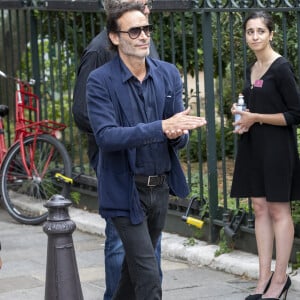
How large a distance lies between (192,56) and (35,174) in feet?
6.07

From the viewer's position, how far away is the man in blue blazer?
461cm

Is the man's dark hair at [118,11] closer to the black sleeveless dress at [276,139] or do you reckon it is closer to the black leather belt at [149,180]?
the black leather belt at [149,180]

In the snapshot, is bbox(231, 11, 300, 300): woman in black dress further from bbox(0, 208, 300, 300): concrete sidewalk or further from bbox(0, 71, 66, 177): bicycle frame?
bbox(0, 71, 66, 177): bicycle frame

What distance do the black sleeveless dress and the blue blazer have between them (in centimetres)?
116

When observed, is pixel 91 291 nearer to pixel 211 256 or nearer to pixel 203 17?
pixel 211 256

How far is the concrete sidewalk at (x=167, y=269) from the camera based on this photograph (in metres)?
6.27

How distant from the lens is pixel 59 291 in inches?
191

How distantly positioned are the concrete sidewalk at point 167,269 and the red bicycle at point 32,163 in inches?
25.5

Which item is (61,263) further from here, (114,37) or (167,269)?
(167,269)

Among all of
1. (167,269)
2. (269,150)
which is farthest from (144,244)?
(167,269)

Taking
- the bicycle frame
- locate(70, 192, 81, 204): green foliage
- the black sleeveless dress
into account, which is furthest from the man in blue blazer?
locate(70, 192, 81, 204): green foliage

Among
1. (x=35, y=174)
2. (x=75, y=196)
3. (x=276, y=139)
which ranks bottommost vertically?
(x=75, y=196)

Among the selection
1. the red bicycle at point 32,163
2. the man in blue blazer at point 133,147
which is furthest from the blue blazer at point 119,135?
the red bicycle at point 32,163

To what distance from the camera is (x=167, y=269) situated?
691 cm
